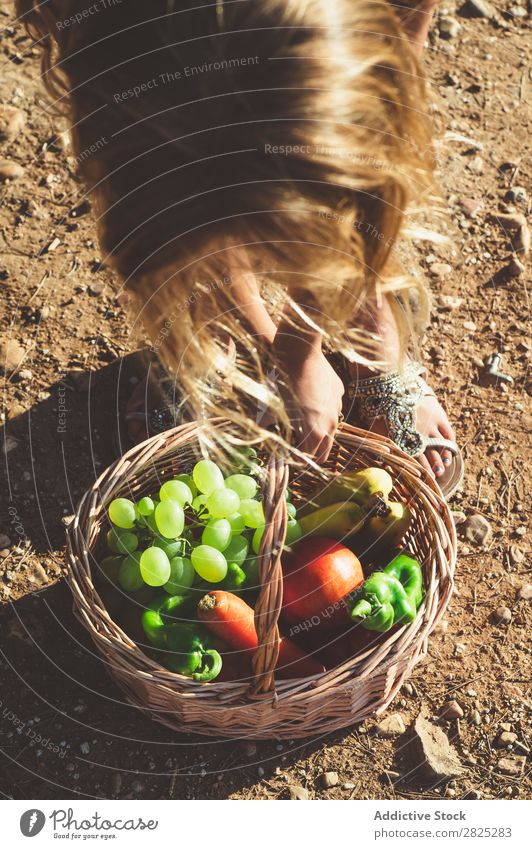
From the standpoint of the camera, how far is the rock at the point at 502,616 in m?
1.96

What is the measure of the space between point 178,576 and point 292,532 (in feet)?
0.92

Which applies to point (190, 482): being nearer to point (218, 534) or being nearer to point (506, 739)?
point (218, 534)

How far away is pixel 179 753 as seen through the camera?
1751 millimetres

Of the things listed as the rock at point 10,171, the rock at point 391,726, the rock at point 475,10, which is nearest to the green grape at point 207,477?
the rock at point 391,726

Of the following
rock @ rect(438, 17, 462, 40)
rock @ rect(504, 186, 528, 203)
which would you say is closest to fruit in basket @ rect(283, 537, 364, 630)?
rock @ rect(504, 186, 528, 203)

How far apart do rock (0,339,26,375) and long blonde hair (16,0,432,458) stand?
3.12 feet

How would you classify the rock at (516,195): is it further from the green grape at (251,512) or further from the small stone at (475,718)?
the small stone at (475,718)

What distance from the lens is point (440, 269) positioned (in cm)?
248

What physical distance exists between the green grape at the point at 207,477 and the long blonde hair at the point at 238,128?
0.42m

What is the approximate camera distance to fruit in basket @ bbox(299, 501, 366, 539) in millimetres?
1729

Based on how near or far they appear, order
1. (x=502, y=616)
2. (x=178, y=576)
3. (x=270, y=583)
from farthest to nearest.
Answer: (x=502, y=616) → (x=178, y=576) → (x=270, y=583)

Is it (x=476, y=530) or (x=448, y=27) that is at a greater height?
(x=448, y=27)

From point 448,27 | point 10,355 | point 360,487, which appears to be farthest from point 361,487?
point 448,27
